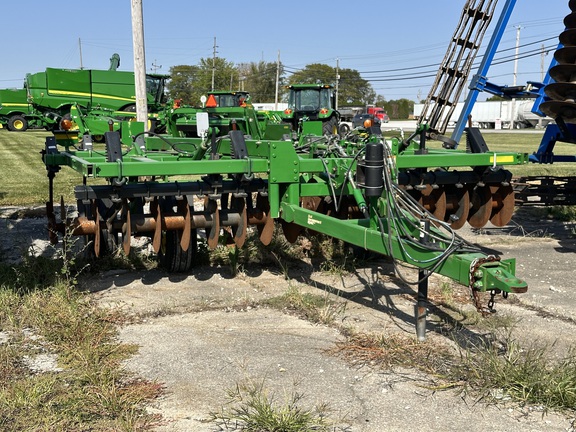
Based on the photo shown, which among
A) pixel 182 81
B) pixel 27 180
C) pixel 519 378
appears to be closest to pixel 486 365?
pixel 519 378

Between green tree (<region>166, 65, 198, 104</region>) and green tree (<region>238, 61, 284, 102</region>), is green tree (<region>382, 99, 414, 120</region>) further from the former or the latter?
green tree (<region>166, 65, 198, 104</region>)

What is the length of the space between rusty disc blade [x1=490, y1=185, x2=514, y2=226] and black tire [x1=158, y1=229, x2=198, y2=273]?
106 inches

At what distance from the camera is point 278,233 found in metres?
7.18

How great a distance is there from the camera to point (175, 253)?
5.97 metres

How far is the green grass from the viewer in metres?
10.9

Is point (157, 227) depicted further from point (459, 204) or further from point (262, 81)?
point (262, 81)

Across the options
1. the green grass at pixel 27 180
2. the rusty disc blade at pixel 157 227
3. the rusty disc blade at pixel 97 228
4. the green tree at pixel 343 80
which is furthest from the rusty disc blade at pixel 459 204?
the green tree at pixel 343 80

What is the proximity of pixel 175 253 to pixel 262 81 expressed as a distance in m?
85.2

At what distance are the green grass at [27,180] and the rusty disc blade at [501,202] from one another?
6.98 metres

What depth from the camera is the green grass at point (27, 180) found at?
10.9 metres

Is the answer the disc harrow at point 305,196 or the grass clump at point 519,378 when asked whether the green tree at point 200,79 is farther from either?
the grass clump at point 519,378

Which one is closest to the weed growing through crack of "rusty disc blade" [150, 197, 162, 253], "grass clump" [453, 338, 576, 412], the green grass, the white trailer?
"grass clump" [453, 338, 576, 412]

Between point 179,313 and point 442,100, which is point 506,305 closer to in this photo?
point 179,313

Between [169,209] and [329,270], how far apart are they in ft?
5.29
